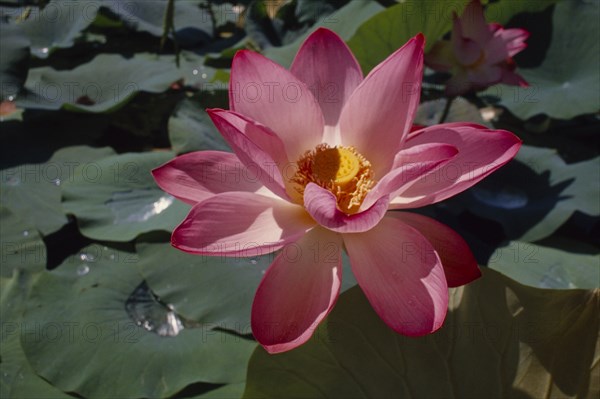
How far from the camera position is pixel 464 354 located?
762mm

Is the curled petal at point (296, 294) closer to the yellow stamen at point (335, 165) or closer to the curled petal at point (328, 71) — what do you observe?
the yellow stamen at point (335, 165)

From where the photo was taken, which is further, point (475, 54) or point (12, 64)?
point (12, 64)

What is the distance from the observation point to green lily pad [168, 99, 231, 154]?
51.3 inches

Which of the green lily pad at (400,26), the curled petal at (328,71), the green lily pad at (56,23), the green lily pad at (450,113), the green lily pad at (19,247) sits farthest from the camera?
the green lily pad at (56,23)

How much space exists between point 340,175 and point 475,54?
601 millimetres

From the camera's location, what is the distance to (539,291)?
2.45 feet

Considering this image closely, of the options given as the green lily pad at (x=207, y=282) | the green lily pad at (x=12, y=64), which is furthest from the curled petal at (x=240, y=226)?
the green lily pad at (x=12, y=64)

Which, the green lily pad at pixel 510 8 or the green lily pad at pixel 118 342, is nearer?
the green lily pad at pixel 118 342

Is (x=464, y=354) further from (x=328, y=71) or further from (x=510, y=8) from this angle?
(x=510, y=8)

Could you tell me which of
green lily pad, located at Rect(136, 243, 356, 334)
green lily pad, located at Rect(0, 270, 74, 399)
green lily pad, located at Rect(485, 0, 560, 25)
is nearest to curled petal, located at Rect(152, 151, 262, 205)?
green lily pad, located at Rect(136, 243, 356, 334)

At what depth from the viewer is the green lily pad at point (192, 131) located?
4.27 ft

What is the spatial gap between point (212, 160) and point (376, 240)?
0.26m

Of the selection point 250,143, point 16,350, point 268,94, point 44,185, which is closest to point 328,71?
point 268,94

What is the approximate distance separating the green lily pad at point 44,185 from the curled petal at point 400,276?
33.6 inches
